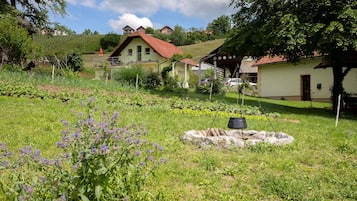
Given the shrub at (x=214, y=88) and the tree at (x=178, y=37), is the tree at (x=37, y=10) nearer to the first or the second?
the shrub at (x=214, y=88)

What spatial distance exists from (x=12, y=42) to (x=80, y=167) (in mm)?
18144

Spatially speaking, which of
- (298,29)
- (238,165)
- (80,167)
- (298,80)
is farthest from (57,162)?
(298,80)

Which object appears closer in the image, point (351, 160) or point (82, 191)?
point (82, 191)

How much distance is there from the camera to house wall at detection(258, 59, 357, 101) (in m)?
21.3

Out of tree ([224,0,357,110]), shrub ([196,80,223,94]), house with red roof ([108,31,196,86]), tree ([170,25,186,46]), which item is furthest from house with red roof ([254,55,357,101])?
tree ([170,25,186,46])

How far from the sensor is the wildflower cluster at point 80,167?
7.29 ft

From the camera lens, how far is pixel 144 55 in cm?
3262

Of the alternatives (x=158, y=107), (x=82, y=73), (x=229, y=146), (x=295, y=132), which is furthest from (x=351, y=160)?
(x=82, y=73)

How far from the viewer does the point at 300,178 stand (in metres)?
Answer: 4.02

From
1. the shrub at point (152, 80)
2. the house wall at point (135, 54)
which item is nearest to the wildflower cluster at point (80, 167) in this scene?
the shrub at point (152, 80)

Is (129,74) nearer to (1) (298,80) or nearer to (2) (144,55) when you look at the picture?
(2) (144,55)

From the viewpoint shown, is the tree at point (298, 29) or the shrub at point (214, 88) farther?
the shrub at point (214, 88)

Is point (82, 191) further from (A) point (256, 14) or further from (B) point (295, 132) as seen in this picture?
(A) point (256, 14)

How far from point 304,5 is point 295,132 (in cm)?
754
